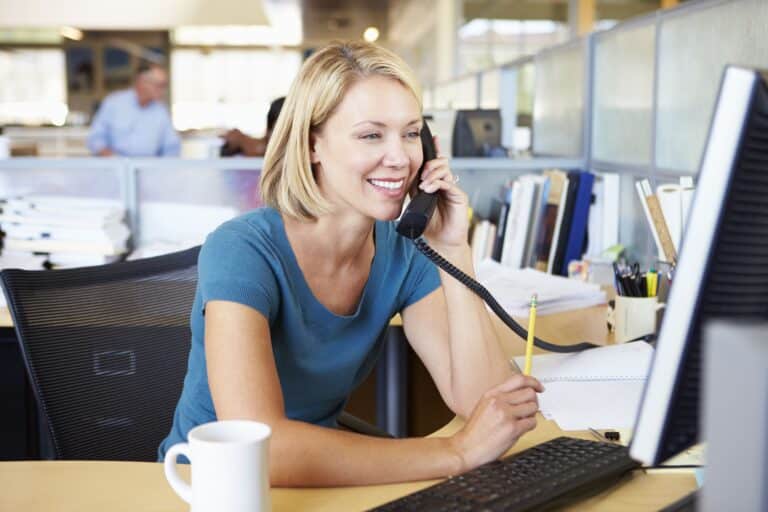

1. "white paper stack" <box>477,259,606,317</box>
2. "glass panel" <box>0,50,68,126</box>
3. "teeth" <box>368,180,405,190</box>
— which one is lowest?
"white paper stack" <box>477,259,606,317</box>

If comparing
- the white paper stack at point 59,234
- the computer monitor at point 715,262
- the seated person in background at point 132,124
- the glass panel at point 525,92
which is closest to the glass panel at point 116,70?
the seated person in background at point 132,124

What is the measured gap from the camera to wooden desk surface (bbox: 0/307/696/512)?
3.08ft

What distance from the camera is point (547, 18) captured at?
7.79 meters

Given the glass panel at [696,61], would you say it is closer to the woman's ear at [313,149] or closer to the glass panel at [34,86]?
the woman's ear at [313,149]

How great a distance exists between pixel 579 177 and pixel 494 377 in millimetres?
1195

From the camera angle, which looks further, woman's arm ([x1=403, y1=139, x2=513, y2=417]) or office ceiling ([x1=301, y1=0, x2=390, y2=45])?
office ceiling ([x1=301, y1=0, x2=390, y2=45])

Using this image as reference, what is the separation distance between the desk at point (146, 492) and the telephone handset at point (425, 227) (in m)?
0.47

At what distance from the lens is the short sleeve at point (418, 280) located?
1.49 m

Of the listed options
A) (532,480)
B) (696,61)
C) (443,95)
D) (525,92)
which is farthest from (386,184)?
(443,95)

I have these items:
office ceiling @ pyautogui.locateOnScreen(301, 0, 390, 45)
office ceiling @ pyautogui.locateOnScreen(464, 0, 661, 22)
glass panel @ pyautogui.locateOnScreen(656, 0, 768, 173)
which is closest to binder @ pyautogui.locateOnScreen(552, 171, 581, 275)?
glass panel @ pyautogui.locateOnScreen(656, 0, 768, 173)

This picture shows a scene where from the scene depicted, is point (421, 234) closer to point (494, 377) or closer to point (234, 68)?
point (494, 377)

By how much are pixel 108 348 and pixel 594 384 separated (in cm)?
77

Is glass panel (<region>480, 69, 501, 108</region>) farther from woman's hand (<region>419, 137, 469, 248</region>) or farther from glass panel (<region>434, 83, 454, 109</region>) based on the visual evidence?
woman's hand (<region>419, 137, 469, 248</region>)

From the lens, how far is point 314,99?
134 centimetres
